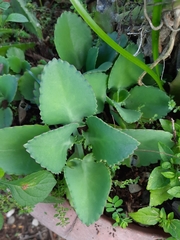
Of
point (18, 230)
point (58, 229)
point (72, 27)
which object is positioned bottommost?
point (18, 230)

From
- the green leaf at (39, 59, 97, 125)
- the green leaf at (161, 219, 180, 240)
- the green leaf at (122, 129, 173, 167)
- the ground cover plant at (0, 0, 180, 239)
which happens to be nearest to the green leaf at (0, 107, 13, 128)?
the ground cover plant at (0, 0, 180, 239)

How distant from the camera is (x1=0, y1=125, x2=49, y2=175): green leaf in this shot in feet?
1.66

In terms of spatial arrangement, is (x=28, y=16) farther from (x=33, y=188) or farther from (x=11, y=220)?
(x=11, y=220)

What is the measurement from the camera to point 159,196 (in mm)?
563

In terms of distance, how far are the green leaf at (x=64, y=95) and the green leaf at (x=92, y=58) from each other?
11 centimetres

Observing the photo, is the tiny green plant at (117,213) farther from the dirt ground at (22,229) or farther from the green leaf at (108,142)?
the dirt ground at (22,229)

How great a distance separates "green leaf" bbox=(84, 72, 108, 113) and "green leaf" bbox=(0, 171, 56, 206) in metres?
0.16

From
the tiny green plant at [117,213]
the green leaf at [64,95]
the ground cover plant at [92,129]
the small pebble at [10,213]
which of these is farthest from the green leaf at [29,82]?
the small pebble at [10,213]

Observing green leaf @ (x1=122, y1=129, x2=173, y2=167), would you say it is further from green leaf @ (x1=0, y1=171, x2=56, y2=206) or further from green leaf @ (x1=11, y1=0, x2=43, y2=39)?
green leaf @ (x1=11, y1=0, x2=43, y2=39)

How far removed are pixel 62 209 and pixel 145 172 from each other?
0.55 ft

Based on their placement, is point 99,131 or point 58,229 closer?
point 99,131

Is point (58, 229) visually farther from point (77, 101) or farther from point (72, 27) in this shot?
point (72, 27)

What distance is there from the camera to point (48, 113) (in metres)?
0.50

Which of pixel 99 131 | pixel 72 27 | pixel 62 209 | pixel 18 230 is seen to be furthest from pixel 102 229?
pixel 18 230
